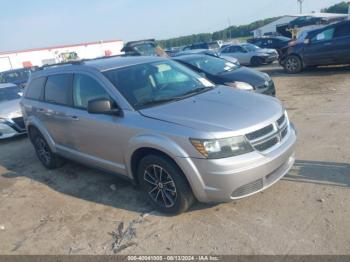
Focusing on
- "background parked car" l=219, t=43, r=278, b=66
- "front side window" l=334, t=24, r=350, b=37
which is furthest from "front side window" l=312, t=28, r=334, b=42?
"background parked car" l=219, t=43, r=278, b=66

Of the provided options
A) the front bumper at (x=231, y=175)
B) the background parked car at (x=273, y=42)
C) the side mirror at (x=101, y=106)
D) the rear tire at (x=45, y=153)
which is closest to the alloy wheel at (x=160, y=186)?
the front bumper at (x=231, y=175)

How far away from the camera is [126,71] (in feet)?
14.8

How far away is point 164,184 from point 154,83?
1378 millimetres

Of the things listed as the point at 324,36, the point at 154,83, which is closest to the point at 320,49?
the point at 324,36

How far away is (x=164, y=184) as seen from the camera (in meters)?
3.86

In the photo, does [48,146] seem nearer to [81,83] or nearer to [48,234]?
[81,83]

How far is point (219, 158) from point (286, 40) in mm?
20433

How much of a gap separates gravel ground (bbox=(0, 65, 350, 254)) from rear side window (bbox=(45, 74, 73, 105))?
129 centimetres

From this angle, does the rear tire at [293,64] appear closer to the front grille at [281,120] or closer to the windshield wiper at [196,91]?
the windshield wiper at [196,91]

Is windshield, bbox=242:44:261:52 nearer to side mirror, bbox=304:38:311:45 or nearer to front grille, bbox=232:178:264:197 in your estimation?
side mirror, bbox=304:38:311:45

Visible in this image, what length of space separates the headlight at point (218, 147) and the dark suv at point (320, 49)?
10.5m

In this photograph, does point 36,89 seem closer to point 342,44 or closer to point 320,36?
point 342,44

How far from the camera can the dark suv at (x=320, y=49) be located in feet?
39.8

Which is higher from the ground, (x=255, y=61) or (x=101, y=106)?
(x=101, y=106)
